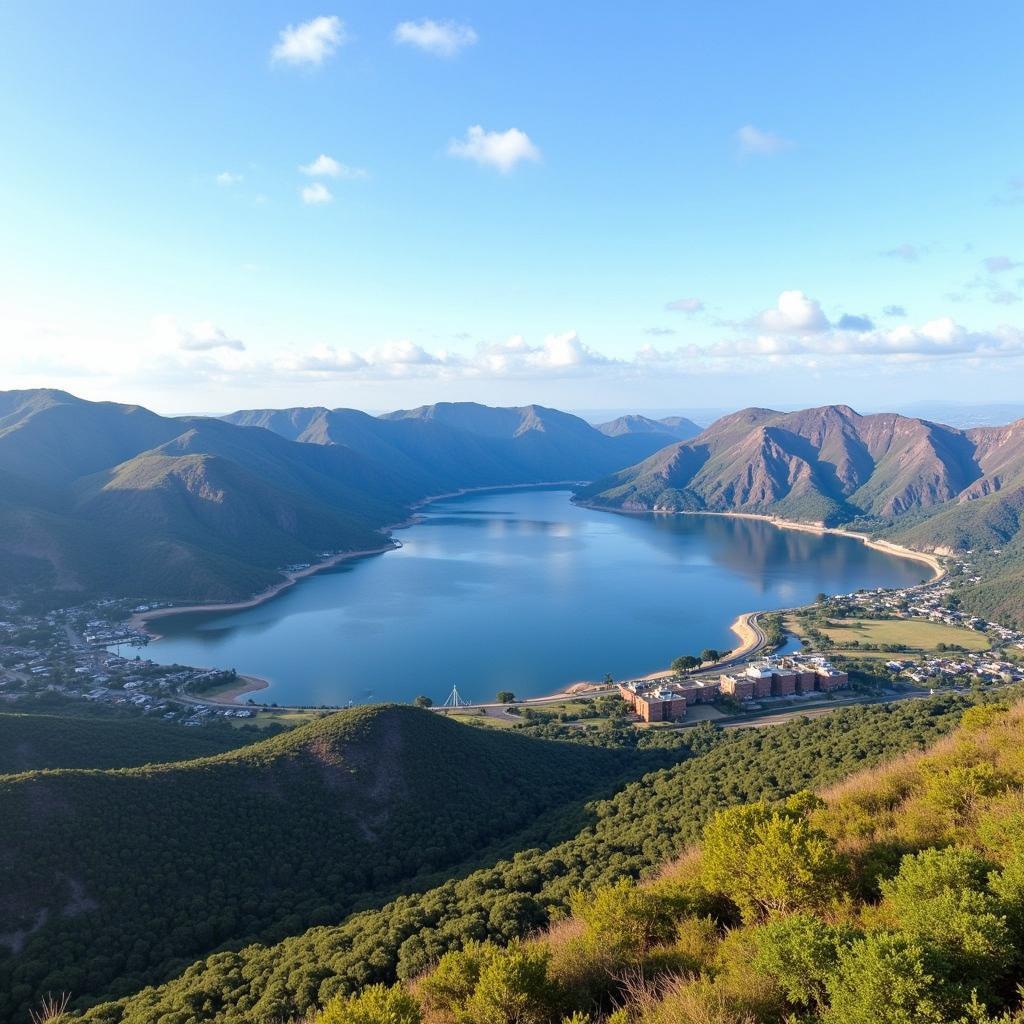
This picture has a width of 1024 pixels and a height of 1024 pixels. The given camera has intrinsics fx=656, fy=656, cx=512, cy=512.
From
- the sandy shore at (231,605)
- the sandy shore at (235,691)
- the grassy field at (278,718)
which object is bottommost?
the sandy shore at (235,691)

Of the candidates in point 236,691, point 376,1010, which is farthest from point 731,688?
point 376,1010

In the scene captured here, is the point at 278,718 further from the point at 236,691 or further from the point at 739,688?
the point at 739,688

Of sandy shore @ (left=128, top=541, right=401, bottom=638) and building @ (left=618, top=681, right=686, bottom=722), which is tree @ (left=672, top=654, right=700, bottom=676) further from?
sandy shore @ (left=128, top=541, right=401, bottom=638)

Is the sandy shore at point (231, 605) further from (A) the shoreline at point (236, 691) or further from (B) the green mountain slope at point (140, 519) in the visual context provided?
(A) the shoreline at point (236, 691)

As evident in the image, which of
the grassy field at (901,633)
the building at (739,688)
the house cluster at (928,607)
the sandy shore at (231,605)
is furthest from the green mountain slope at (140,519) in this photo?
the house cluster at (928,607)

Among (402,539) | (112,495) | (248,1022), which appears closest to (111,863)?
(248,1022)
